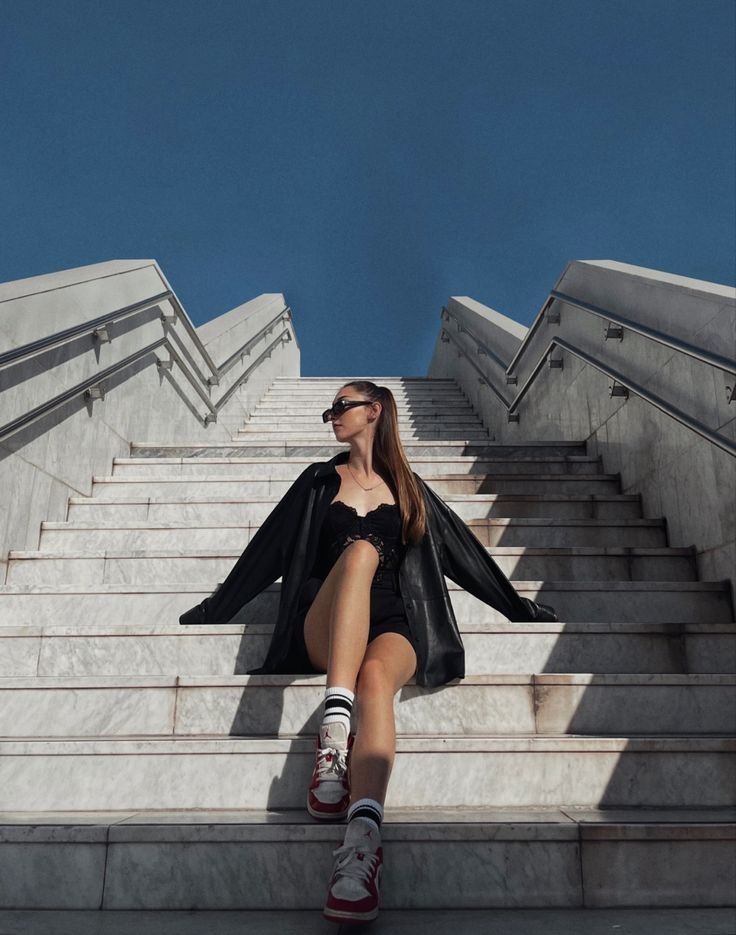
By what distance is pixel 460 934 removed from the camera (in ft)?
4.67

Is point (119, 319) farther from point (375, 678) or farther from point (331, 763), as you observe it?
point (331, 763)

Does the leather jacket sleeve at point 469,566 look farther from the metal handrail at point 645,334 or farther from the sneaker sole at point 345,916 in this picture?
the sneaker sole at point 345,916

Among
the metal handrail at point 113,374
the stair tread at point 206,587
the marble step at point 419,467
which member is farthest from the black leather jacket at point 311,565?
the marble step at point 419,467

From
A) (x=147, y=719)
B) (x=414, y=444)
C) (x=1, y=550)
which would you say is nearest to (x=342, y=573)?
(x=147, y=719)

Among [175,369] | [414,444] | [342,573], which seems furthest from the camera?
[175,369]

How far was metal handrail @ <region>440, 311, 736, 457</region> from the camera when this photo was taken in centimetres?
295

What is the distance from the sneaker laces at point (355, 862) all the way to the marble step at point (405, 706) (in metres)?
0.72

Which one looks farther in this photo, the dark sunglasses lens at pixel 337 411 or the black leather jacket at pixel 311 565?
the dark sunglasses lens at pixel 337 411

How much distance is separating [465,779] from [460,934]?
23.0 inches

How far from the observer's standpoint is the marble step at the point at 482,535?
142 inches

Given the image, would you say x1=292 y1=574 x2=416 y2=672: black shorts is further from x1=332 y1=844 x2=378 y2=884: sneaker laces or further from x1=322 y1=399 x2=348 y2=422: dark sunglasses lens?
x1=332 y1=844 x2=378 y2=884: sneaker laces

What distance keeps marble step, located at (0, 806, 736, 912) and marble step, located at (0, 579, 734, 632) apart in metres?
1.28

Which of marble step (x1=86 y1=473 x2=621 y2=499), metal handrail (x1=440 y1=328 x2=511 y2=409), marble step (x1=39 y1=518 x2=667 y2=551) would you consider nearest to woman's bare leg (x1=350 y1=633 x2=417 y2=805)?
marble step (x1=39 y1=518 x2=667 y2=551)

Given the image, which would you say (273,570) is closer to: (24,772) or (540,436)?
(24,772)
